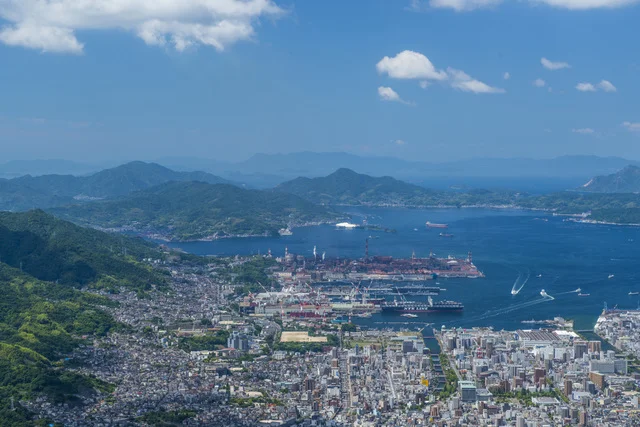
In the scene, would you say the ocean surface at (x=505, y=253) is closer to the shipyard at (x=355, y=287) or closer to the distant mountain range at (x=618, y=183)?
the shipyard at (x=355, y=287)

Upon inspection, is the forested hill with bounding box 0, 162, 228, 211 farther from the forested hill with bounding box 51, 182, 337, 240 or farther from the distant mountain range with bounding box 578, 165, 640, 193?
the distant mountain range with bounding box 578, 165, 640, 193

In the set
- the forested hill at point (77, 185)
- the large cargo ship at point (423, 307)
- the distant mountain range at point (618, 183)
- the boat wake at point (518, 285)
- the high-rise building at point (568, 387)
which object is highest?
the distant mountain range at point (618, 183)

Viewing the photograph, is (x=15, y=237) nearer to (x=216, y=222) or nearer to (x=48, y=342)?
(x=48, y=342)

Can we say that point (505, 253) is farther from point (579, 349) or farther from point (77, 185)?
point (77, 185)

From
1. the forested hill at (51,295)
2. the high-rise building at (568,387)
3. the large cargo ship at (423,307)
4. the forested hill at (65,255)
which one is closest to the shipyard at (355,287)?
the large cargo ship at (423,307)

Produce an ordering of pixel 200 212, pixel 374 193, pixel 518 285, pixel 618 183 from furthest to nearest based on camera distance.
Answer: pixel 618 183, pixel 374 193, pixel 200 212, pixel 518 285

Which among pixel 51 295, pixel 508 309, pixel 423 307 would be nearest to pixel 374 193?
pixel 423 307
